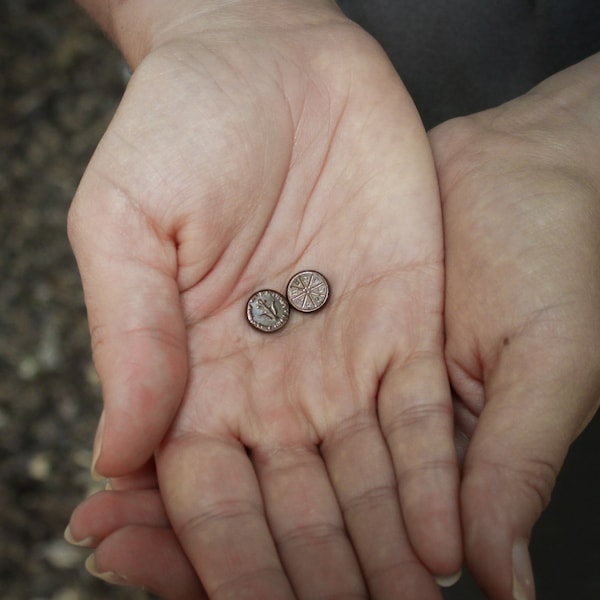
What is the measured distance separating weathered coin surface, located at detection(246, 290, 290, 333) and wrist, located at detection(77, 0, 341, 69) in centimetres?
77

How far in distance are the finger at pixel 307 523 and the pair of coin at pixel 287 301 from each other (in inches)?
13.0

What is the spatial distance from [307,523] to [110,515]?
0.40 meters

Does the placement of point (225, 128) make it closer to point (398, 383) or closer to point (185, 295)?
point (185, 295)

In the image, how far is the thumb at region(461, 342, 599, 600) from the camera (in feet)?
4.63

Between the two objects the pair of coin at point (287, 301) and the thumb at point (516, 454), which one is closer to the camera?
the thumb at point (516, 454)

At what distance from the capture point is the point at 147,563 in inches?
60.7

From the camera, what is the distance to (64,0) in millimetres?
4004

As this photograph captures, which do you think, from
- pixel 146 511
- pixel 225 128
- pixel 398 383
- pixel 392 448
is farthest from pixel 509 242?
pixel 146 511

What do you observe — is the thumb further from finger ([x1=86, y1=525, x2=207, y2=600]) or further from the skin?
finger ([x1=86, y1=525, x2=207, y2=600])

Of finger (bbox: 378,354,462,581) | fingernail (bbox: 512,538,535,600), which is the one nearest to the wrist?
finger (bbox: 378,354,462,581)

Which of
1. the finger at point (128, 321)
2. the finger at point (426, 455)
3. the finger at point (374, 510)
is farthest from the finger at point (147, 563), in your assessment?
the finger at point (426, 455)

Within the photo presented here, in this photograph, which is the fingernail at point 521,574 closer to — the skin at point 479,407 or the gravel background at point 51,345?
the skin at point 479,407

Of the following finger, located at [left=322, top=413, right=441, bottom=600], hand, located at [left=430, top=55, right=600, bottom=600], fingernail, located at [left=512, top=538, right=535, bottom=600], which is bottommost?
finger, located at [left=322, top=413, right=441, bottom=600]

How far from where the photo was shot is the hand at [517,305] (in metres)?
1.46
